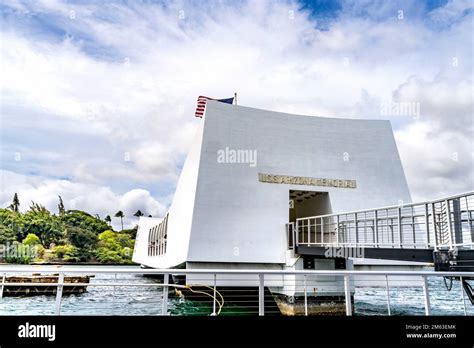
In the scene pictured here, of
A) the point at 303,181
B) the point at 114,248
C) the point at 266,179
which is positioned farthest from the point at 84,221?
the point at 303,181

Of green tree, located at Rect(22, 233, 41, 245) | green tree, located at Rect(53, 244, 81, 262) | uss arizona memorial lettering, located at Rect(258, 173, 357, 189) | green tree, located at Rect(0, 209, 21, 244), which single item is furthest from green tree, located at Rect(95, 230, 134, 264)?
uss arizona memorial lettering, located at Rect(258, 173, 357, 189)

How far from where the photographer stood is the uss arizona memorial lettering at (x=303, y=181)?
14.5 m

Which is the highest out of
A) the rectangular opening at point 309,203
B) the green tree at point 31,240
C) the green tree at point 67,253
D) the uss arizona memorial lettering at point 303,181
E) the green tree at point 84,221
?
the green tree at point 84,221

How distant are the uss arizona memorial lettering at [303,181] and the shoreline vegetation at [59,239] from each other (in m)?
29.8

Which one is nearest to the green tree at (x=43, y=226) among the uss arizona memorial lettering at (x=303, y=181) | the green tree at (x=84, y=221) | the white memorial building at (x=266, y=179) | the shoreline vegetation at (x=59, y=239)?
the shoreline vegetation at (x=59, y=239)

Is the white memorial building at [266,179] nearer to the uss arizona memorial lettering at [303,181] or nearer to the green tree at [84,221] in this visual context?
the uss arizona memorial lettering at [303,181]

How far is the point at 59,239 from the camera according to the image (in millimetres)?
49281

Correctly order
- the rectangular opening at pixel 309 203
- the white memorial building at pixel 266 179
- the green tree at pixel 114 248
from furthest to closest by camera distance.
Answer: the green tree at pixel 114 248, the rectangular opening at pixel 309 203, the white memorial building at pixel 266 179

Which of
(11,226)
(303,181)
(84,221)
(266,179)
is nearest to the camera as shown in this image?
(266,179)

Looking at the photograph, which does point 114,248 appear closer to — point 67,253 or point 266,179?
point 67,253

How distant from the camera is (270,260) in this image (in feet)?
45.5

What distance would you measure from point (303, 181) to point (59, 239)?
4231 centimetres

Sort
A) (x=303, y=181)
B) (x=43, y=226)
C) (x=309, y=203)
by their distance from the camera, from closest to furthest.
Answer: (x=303, y=181)
(x=309, y=203)
(x=43, y=226)
